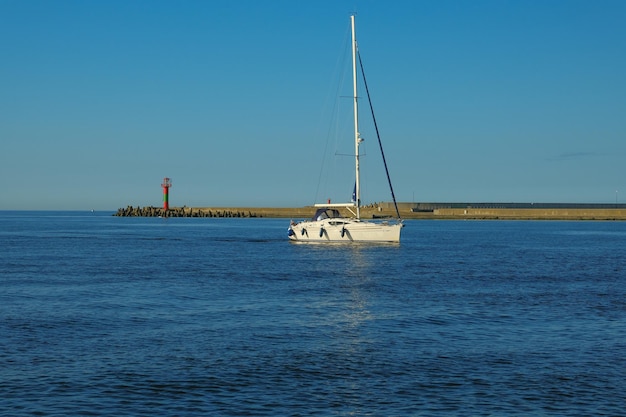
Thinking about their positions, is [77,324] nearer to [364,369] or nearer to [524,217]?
[364,369]

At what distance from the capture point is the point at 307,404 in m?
14.7

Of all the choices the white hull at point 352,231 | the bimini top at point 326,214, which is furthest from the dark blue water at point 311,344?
the bimini top at point 326,214

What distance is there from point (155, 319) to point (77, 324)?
2.59 metres

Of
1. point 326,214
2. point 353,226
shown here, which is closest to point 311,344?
point 353,226

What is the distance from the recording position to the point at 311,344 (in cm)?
2080

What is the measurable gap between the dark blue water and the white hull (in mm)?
25655

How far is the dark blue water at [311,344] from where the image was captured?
14930 mm

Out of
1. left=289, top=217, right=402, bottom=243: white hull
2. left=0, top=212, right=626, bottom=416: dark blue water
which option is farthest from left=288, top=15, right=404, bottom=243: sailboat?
left=0, top=212, right=626, bottom=416: dark blue water

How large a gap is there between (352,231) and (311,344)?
4825cm

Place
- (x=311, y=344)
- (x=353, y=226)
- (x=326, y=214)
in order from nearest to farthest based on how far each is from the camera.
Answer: (x=311, y=344), (x=353, y=226), (x=326, y=214)

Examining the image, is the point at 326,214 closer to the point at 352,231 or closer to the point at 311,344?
the point at 352,231

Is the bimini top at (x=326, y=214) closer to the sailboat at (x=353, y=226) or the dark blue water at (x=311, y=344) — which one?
the sailboat at (x=353, y=226)

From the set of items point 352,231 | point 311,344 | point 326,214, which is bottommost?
point 311,344

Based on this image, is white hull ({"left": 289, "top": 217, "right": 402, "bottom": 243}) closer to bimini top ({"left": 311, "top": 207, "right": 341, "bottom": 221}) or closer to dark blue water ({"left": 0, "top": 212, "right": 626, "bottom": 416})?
bimini top ({"left": 311, "top": 207, "right": 341, "bottom": 221})
